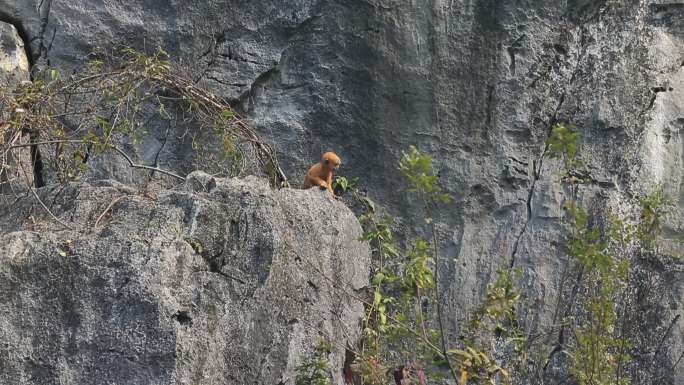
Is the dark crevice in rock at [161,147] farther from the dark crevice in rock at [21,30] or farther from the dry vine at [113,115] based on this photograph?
the dark crevice in rock at [21,30]

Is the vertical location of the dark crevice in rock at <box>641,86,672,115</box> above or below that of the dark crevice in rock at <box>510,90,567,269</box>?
above

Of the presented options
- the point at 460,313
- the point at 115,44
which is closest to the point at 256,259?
the point at 460,313

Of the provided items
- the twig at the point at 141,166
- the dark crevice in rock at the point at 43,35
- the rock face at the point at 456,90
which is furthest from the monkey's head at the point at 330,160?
the dark crevice in rock at the point at 43,35

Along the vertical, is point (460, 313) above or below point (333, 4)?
below

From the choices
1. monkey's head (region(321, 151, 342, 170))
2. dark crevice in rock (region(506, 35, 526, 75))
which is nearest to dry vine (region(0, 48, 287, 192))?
monkey's head (region(321, 151, 342, 170))

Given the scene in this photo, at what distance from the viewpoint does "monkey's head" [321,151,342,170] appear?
27.6 feet

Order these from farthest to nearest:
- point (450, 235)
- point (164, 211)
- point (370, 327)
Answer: point (450, 235)
point (370, 327)
point (164, 211)

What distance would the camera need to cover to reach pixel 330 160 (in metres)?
8.42

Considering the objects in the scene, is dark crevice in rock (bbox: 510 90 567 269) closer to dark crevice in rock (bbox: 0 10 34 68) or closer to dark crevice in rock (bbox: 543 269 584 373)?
dark crevice in rock (bbox: 543 269 584 373)

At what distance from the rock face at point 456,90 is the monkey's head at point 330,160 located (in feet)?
1.37

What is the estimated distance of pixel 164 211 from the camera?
6758 millimetres

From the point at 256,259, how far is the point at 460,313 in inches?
83.9

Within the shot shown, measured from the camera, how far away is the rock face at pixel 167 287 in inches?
243

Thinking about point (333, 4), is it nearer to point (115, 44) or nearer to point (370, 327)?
point (115, 44)
